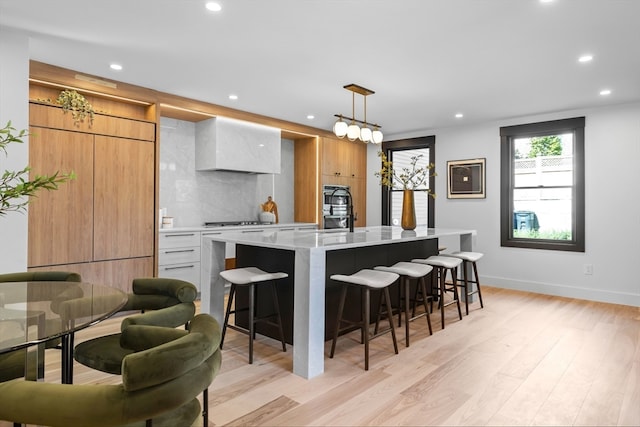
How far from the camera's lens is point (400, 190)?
6.83m

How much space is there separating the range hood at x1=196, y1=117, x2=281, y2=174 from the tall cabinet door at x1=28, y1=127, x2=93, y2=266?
4.99 feet

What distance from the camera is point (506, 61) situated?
134 inches

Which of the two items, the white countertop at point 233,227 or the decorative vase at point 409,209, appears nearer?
the decorative vase at point 409,209

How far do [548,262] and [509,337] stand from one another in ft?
7.73

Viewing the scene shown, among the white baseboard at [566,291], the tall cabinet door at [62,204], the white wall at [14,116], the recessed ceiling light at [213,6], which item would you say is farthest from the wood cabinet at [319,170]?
the white wall at [14,116]

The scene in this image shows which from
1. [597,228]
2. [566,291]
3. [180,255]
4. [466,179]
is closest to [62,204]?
[180,255]

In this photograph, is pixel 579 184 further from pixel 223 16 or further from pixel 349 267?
pixel 223 16

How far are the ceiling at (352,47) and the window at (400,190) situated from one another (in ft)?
5.63

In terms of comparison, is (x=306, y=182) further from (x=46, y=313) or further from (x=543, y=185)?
(x=46, y=313)

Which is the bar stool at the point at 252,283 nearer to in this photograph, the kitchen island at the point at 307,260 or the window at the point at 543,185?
the kitchen island at the point at 307,260

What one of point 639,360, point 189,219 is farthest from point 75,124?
point 639,360

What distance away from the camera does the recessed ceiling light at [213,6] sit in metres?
2.49

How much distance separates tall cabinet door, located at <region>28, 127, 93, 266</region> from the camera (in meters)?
3.47

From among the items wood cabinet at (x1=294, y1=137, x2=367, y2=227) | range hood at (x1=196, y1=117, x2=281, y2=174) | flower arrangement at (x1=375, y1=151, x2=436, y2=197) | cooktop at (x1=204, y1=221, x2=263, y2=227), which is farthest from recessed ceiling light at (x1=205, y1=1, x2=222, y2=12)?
wood cabinet at (x1=294, y1=137, x2=367, y2=227)
